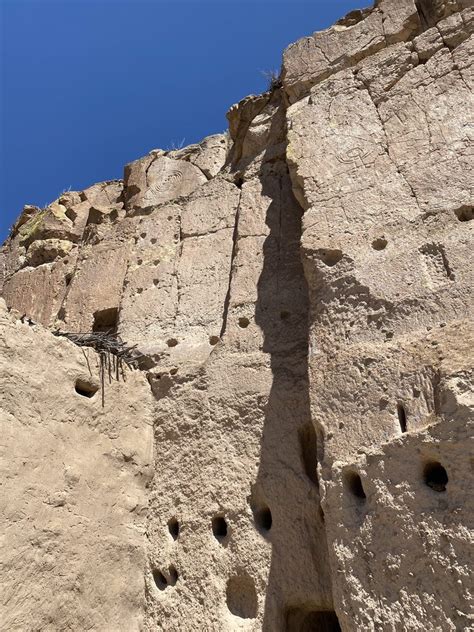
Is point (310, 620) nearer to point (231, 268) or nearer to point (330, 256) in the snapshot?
point (330, 256)

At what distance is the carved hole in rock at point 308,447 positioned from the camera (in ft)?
17.0

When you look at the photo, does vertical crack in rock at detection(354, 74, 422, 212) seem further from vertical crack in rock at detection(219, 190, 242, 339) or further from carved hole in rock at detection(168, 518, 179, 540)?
carved hole in rock at detection(168, 518, 179, 540)

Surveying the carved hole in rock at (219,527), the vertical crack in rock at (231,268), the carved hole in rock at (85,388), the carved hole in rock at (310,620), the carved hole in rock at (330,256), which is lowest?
the carved hole in rock at (310,620)

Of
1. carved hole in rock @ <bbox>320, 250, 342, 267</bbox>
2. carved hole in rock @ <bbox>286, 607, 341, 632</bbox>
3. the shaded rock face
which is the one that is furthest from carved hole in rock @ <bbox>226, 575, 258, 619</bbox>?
carved hole in rock @ <bbox>320, 250, 342, 267</bbox>

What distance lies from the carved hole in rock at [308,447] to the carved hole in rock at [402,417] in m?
1.13

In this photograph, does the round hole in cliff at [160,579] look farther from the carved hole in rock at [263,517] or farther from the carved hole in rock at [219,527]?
the carved hole in rock at [263,517]

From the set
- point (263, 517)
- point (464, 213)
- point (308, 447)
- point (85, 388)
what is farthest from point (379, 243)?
point (85, 388)

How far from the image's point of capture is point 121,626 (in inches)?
197

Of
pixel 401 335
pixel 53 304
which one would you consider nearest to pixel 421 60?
pixel 401 335

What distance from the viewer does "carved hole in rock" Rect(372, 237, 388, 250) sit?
15.9 feet

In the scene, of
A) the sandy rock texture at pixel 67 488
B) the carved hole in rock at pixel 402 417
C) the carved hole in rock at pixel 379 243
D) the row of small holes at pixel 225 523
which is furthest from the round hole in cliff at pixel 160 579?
the carved hole in rock at pixel 379 243

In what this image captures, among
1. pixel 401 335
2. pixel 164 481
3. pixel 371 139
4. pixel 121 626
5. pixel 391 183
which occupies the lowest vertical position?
pixel 121 626

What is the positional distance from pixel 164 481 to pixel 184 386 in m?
0.86

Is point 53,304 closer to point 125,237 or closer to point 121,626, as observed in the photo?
point 125,237
